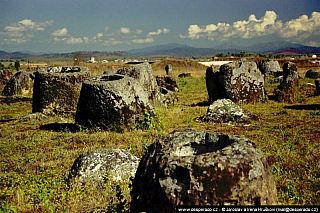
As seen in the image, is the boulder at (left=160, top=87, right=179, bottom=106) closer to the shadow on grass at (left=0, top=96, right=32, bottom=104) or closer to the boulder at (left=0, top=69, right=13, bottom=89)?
the shadow on grass at (left=0, top=96, right=32, bottom=104)

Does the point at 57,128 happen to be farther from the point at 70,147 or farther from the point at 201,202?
the point at 201,202

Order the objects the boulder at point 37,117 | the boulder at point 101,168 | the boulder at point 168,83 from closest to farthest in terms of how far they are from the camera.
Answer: the boulder at point 101,168
the boulder at point 37,117
the boulder at point 168,83

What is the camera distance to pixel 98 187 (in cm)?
662

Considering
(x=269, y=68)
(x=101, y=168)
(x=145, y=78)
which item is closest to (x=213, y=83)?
(x=145, y=78)

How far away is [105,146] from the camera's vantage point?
32.1 ft

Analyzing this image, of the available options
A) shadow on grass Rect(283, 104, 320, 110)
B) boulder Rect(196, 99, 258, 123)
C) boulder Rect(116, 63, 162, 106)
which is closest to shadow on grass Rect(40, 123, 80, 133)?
boulder Rect(116, 63, 162, 106)

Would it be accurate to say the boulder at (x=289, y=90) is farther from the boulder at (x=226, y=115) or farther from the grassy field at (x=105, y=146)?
the boulder at (x=226, y=115)

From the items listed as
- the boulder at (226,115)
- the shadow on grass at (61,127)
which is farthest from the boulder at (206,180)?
the boulder at (226,115)

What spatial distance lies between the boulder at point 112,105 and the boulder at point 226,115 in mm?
3086

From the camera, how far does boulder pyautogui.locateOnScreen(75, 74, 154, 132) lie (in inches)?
444

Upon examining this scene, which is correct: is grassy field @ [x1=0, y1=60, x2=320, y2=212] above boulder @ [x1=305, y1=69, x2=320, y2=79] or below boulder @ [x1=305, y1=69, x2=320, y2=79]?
below

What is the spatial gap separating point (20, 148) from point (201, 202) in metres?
8.09

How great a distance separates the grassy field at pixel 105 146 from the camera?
6.00 metres

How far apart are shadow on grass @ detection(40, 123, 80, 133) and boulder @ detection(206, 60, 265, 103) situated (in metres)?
8.75
